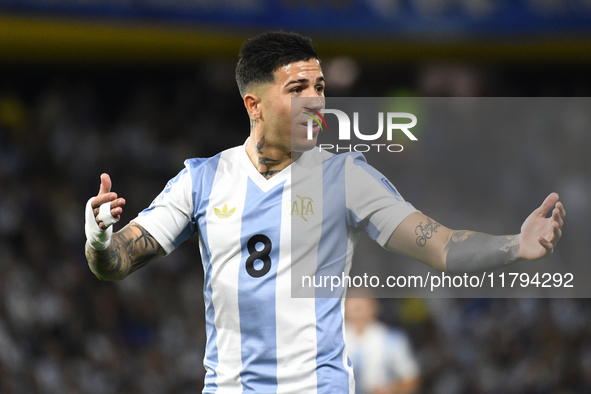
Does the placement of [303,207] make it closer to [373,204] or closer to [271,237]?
[271,237]

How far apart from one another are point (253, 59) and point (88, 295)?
5.52 metres

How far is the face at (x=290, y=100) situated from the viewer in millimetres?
2762

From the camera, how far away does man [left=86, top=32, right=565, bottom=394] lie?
255 centimetres

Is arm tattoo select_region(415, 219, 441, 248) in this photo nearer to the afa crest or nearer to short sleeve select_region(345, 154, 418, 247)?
short sleeve select_region(345, 154, 418, 247)

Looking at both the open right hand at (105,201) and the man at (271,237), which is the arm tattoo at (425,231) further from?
the open right hand at (105,201)

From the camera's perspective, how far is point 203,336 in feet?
24.8

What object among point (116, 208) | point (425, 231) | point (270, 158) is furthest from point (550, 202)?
point (116, 208)

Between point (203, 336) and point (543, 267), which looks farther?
point (203, 336)

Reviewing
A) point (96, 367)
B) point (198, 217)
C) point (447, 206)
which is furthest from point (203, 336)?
point (198, 217)

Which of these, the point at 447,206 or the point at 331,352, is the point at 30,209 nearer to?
the point at 447,206

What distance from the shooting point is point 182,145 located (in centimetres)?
901

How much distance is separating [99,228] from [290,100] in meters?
0.91

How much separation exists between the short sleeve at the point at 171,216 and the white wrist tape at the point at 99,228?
0.90 ft

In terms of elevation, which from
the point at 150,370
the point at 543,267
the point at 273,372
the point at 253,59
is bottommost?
the point at 150,370
